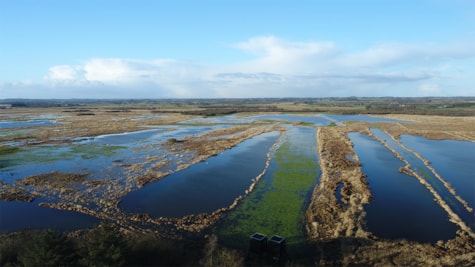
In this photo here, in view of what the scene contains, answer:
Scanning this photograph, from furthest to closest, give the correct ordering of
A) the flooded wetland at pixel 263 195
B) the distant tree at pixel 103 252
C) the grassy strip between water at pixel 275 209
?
1. the grassy strip between water at pixel 275 209
2. the flooded wetland at pixel 263 195
3. the distant tree at pixel 103 252

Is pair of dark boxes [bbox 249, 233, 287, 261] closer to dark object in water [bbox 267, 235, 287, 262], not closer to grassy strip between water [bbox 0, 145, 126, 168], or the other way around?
dark object in water [bbox 267, 235, 287, 262]

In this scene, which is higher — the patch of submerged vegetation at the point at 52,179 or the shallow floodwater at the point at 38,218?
the patch of submerged vegetation at the point at 52,179

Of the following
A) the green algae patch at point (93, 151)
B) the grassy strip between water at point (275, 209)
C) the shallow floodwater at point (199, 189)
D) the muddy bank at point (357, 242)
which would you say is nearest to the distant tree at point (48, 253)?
the grassy strip between water at point (275, 209)

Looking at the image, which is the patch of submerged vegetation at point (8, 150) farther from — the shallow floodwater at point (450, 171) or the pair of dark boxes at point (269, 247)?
the shallow floodwater at point (450, 171)

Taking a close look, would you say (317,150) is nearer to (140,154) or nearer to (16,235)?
(140,154)

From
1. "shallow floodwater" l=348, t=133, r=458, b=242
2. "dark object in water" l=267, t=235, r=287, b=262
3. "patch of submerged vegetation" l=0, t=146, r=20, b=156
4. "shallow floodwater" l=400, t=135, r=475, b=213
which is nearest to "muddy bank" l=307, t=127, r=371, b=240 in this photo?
"shallow floodwater" l=348, t=133, r=458, b=242

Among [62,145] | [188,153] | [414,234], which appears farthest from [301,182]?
[62,145]

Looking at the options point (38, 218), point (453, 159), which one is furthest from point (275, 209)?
point (453, 159)
